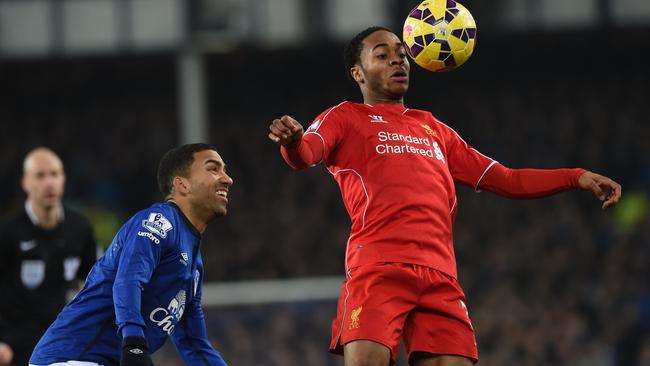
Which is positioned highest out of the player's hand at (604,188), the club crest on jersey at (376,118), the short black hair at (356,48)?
the short black hair at (356,48)

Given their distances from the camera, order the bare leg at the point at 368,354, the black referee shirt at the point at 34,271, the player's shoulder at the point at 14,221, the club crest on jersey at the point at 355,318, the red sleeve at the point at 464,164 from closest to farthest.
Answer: the bare leg at the point at 368,354, the club crest on jersey at the point at 355,318, the red sleeve at the point at 464,164, the black referee shirt at the point at 34,271, the player's shoulder at the point at 14,221

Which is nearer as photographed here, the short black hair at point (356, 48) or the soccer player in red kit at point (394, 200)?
the soccer player in red kit at point (394, 200)

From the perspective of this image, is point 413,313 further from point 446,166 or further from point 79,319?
point 79,319

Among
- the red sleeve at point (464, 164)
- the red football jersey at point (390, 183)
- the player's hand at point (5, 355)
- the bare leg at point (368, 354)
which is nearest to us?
the bare leg at point (368, 354)

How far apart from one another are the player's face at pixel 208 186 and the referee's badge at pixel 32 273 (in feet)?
7.58

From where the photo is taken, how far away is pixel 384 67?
5.80 meters

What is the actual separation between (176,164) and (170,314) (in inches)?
29.1

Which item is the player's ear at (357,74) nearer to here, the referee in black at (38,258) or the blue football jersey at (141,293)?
the blue football jersey at (141,293)

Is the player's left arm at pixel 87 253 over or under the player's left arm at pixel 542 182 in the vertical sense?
under

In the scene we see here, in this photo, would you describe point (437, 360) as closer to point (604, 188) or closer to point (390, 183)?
point (390, 183)

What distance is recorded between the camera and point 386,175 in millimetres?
5574

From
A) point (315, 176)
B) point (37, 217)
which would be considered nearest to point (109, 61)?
point (315, 176)

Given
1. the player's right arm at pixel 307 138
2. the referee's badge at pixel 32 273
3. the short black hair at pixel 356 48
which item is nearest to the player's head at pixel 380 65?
the short black hair at pixel 356 48

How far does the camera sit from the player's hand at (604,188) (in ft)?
18.2
